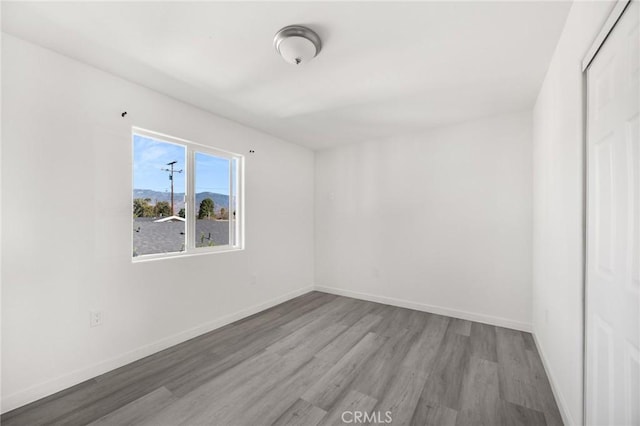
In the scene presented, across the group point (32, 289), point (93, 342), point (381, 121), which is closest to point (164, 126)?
point (32, 289)

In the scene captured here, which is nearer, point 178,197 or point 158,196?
point 158,196

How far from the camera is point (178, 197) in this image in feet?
9.39

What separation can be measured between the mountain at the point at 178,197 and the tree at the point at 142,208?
0.04 metres

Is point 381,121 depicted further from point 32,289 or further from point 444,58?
point 32,289

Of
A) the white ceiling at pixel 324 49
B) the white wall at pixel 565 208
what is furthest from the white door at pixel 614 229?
the white ceiling at pixel 324 49

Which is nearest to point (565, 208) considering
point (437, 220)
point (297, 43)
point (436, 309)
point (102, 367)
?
point (437, 220)

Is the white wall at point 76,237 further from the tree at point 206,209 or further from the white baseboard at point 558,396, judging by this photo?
the white baseboard at point 558,396

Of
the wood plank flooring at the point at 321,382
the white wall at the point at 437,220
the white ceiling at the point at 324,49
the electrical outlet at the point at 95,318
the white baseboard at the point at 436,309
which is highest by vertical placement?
the white ceiling at the point at 324,49

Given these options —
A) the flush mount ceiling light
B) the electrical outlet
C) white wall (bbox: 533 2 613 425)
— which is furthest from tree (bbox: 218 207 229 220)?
white wall (bbox: 533 2 613 425)

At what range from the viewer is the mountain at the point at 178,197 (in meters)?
2.60

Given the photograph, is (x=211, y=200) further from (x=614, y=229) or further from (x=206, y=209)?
(x=614, y=229)

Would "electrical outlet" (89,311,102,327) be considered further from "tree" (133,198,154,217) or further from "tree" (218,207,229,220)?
"tree" (218,207,229,220)

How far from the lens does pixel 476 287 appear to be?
328 centimetres

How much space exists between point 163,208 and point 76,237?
0.77 m
